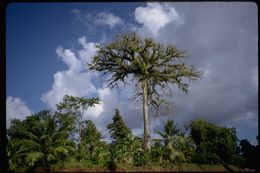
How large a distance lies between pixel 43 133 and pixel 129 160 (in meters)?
4.74

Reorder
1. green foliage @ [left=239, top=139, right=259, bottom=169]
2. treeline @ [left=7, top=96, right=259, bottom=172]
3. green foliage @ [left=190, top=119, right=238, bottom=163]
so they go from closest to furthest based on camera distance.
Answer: treeline @ [left=7, top=96, right=259, bottom=172], green foliage @ [left=190, top=119, right=238, bottom=163], green foliage @ [left=239, top=139, right=259, bottom=169]

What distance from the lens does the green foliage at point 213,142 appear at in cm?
2548

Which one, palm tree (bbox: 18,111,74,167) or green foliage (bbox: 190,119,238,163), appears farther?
green foliage (bbox: 190,119,238,163)

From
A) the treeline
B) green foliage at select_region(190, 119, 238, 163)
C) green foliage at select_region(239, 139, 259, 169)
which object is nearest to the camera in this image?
the treeline

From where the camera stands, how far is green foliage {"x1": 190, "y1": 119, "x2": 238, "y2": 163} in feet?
83.6

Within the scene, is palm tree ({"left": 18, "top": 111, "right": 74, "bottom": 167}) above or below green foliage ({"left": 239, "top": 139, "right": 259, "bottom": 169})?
above

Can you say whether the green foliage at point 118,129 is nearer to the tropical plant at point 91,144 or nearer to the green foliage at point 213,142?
the tropical plant at point 91,144

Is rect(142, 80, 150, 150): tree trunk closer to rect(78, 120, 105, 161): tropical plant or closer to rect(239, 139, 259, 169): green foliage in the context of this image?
rect(78, 120, 105, 161): tropical plant

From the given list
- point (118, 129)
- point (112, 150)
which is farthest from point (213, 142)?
point (112, 150)

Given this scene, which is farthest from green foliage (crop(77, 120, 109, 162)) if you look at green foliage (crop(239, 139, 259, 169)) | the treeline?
green foliage (crop(239, 139, 259, 169))

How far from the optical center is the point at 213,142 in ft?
90.2

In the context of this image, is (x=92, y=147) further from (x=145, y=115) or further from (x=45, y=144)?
(x=45, y=144)

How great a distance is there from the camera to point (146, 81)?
21.9m

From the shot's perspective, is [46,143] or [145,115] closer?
[46,143]
